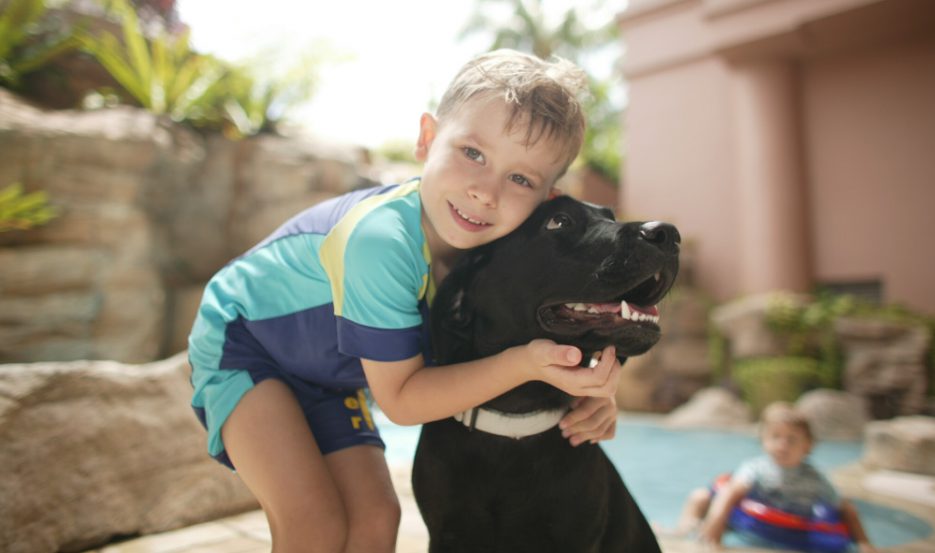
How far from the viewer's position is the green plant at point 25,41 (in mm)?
6621

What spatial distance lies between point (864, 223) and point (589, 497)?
446 inches

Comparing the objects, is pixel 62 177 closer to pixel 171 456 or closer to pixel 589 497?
pixel 171 456

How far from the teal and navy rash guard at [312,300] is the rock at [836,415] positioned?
718cm

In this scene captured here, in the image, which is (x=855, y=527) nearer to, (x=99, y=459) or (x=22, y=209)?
(x=99, y=459)

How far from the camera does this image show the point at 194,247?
24.3 feet

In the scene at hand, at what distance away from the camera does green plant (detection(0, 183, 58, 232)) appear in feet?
16.1

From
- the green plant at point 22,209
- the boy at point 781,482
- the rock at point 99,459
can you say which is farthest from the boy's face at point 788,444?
the green plant at point 22,209

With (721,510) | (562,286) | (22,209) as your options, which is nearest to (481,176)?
(562,286)

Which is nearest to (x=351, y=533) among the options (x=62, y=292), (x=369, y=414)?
(x=369, y=414)

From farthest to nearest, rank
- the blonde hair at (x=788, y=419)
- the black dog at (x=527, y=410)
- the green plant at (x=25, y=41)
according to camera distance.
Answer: the green plant at (x=25, y=41) → the blonde hair at (x=788, y=419) → the black dog at (x=527, y=410)

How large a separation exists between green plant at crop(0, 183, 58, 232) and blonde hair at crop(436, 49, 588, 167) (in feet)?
14.9

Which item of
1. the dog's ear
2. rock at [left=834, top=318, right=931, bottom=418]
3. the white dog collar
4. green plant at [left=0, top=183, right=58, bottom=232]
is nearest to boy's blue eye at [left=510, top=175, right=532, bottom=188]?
the dog's ear

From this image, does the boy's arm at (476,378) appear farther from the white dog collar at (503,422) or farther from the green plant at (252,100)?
the green plant at (252,100)

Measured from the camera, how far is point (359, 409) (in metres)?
2.02
